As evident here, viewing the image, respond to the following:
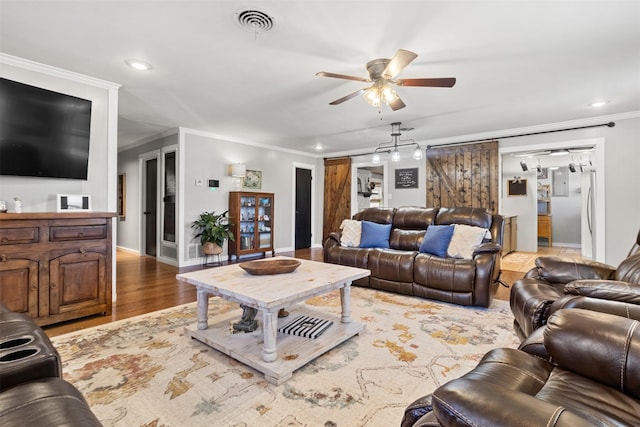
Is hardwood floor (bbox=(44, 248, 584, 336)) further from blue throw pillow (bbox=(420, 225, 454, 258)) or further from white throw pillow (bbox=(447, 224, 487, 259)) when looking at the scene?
blue throw pillow (bbox=(420, 225, 454, 258))

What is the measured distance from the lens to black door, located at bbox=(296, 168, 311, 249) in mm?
7449

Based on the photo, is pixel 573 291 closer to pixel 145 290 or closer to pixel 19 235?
pixel 19 235

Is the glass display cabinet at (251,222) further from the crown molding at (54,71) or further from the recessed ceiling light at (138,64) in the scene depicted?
the recessed ceiling light at (138,64)

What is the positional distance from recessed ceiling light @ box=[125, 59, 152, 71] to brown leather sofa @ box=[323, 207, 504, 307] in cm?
295

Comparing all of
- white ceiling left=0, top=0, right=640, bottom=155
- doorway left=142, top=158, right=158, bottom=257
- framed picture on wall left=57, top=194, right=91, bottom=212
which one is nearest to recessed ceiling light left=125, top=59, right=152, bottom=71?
white ceiling left=0, top=0, right=640, bottom=155

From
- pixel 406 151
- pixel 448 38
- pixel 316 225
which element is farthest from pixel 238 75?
pixel 316 225

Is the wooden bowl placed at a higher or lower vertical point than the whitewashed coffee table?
higher

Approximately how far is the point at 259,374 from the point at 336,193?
5.89 meters

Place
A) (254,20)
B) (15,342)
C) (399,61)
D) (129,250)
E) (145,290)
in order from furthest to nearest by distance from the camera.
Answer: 1. (129,250)
2. (145,290)
3. (399,61)
4. (254,20)
5. (15,342)

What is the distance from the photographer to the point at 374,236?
4.17 metres

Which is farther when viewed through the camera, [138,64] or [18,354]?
[138,64]

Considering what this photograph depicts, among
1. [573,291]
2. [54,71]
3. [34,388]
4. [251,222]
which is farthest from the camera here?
[251,222]

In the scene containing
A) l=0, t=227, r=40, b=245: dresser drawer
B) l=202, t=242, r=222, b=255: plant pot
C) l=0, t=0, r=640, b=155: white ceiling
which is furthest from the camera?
l=202, t=242, r=222, b=255: plant pot

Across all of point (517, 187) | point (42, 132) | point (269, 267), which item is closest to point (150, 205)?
point (42, 132)
